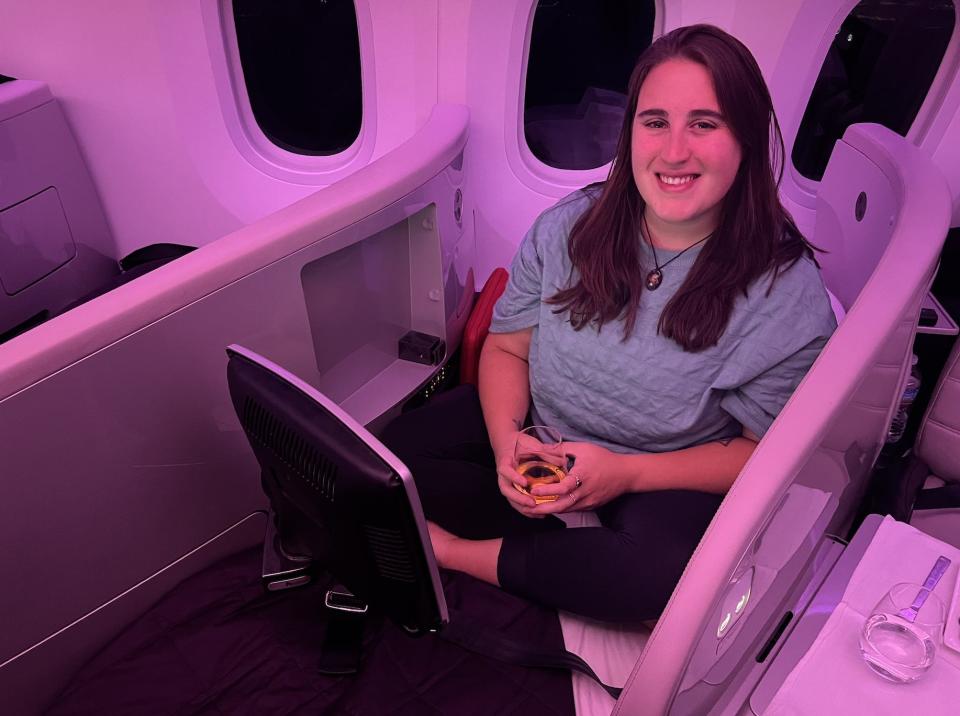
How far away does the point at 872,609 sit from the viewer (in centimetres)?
88

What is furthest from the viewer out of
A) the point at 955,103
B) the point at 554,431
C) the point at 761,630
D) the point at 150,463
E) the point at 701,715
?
the point at 955,103

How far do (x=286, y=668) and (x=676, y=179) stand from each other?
97cm

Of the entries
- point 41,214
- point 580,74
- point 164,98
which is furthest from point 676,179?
point 41,214

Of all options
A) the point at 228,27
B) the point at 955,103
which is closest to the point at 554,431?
the point at 955,103

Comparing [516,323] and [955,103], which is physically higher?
[955,103]

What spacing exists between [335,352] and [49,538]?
59 cm

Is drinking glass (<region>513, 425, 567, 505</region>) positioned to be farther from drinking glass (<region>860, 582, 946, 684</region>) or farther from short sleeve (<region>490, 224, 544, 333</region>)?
drinking glass (<region>860, 582, 946, 684</region>)

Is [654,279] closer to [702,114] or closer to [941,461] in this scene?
[702,114]

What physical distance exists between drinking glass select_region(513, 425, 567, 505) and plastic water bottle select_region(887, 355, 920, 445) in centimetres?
89

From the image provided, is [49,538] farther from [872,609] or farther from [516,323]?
[872,609]

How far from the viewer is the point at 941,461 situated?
4.87ft

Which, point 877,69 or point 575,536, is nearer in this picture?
point 575,536

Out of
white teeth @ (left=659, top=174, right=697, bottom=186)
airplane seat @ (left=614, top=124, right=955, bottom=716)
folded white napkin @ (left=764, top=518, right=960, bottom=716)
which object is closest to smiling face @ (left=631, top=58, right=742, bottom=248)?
white teeth @ (left=659, top=174, right=697, bottom=186)

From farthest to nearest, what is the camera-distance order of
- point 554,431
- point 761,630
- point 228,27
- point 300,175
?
point 300,175, point 228,27, point 554,431, point 761,630
